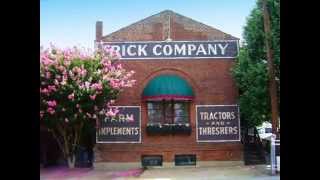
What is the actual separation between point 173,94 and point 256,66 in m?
3.33

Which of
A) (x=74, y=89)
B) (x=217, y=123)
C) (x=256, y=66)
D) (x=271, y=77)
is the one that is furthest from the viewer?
(x=217, y=123)

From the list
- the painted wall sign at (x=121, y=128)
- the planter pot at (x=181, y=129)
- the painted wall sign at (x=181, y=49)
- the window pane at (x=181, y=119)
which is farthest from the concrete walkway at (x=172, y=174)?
the painted wall sign at (x=181, y=49)

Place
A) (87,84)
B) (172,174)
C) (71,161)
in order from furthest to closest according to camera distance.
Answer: (71,161) → (87,84) → (172,174)

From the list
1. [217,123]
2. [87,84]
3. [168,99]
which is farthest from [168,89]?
[87,84]

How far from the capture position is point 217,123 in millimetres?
20391

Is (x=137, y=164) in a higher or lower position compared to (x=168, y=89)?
lower

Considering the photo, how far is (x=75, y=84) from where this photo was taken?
1852cm

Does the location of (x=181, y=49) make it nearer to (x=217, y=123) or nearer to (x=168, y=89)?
(x=168, y=89)

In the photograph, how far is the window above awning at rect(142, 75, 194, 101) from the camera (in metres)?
19.9

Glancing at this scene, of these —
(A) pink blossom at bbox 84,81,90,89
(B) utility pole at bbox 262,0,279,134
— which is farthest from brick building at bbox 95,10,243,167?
(B) utility pole at bbox 262,0,279,134

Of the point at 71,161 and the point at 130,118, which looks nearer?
the point at 71,161

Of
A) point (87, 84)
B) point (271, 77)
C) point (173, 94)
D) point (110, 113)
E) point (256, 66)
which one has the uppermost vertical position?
point (256, 66)

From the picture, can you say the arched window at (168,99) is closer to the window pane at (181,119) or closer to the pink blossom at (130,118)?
the window pane at (181,119)
